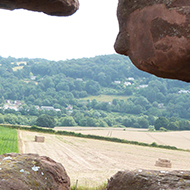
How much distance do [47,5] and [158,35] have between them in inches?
153

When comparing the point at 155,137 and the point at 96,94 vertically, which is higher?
the point at 96,94

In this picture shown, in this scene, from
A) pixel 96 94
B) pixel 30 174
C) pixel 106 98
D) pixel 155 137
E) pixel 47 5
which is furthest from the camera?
pixel 96 94

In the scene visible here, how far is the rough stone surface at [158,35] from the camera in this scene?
12.9ft

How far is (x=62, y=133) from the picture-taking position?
51.4 meters

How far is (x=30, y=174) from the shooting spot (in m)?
5.66

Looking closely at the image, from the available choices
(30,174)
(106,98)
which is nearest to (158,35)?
(30,174)

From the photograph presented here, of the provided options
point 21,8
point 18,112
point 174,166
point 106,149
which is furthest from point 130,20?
point 18,112

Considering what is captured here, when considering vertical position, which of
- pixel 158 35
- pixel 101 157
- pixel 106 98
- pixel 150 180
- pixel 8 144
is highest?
pixel 106 98

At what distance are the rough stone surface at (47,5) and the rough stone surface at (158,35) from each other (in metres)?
2.69

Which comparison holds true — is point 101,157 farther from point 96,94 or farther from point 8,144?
point 96,94

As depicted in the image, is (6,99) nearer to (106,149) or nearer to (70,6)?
(106,149)

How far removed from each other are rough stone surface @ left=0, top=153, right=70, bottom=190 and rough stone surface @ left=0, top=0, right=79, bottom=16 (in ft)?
11.4

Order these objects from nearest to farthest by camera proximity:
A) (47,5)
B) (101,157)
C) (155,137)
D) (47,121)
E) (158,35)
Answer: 1. (158,35)
2. (47,5)
3. (101,157)
4. (155,137)
5. (47,121)

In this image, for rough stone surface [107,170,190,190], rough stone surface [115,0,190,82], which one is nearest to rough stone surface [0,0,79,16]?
rough stone surface [115,0,190,82]
